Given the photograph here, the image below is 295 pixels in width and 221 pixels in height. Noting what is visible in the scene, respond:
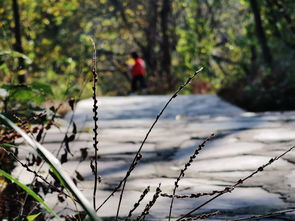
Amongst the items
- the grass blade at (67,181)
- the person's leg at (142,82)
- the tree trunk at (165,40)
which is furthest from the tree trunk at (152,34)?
the grass blade at (67,181)

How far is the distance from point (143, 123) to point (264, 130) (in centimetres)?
154

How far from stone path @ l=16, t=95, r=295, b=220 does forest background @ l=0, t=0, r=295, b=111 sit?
0.54 meters

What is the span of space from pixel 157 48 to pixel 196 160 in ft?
47.9

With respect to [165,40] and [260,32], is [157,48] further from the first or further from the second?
[260,32]

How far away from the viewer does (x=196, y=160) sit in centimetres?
373

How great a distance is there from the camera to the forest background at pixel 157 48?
397 centimetres

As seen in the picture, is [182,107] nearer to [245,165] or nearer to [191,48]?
[245,165]

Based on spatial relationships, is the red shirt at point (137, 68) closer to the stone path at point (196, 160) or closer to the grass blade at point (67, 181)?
the stone path at point (196, 160)

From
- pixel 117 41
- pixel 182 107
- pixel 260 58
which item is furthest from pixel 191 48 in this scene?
pixel 117 41

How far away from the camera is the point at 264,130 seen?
480 centimetres

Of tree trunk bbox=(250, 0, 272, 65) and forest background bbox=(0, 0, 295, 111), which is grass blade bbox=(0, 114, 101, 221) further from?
tree trunk bbox=(250, 0, 272, 65)

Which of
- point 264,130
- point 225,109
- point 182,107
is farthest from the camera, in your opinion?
point 182,107

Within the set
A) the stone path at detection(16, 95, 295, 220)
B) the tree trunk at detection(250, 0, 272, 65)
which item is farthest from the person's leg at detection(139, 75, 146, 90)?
the stone path at detection(16, 95, 295, 220)

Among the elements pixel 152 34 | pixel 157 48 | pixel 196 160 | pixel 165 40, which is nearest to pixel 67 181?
pixel 196 160
